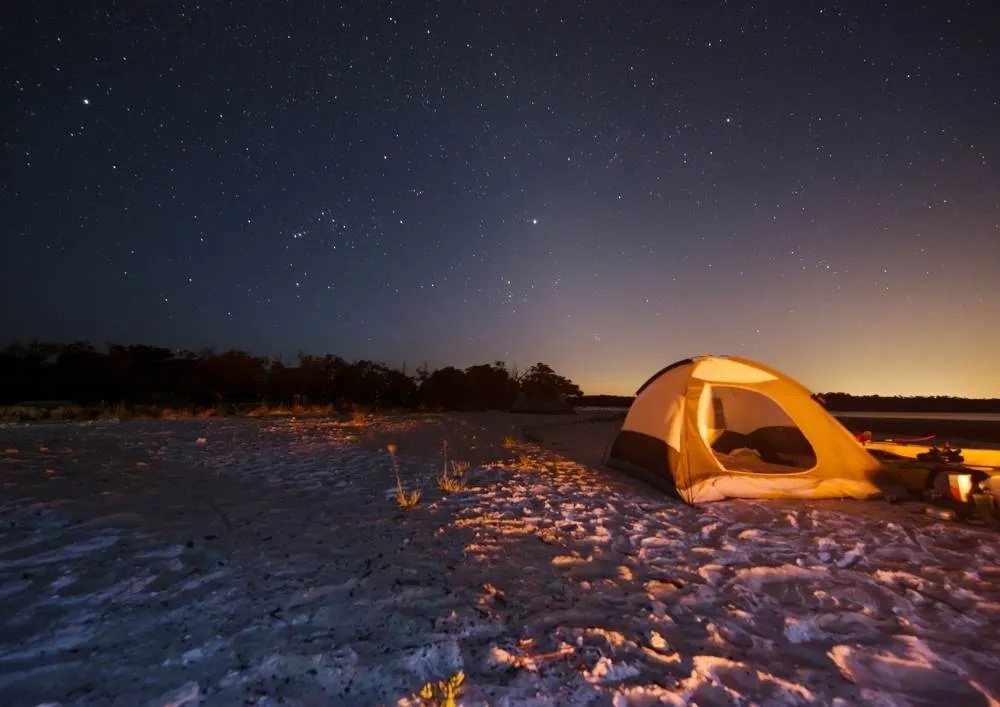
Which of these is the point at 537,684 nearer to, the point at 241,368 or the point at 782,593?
the point at 782,593

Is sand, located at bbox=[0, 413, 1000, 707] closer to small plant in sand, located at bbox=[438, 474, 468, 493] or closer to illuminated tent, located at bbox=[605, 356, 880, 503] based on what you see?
small plant in sand, located at bbox=[438, 474, 468, 493]

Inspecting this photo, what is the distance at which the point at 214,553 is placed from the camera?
367cm

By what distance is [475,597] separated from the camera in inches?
127

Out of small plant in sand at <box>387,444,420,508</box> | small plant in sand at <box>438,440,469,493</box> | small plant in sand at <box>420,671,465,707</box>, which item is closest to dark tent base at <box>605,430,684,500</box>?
small plant in sand at <box>438,440,469,493</box>

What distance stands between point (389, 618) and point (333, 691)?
0.65 meters

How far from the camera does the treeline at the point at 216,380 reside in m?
25.6

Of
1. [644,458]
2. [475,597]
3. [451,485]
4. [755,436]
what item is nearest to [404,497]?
[451,485]

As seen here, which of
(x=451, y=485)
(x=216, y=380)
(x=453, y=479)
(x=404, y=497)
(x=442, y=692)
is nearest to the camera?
(x=442, y=692)

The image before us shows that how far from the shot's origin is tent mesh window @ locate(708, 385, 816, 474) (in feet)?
25.2

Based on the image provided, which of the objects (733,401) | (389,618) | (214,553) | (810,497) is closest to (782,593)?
(389,618)

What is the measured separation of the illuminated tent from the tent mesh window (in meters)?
0.02

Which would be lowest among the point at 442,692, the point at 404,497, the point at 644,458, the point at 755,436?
the point at 442,692

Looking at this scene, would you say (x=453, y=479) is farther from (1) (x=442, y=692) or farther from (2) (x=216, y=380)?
(2) (x=216, y=380)

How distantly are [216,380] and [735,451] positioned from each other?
28.8m
